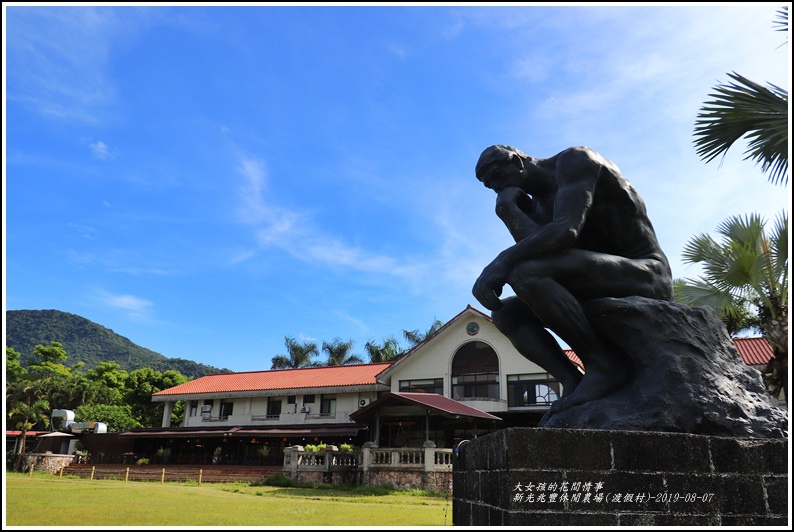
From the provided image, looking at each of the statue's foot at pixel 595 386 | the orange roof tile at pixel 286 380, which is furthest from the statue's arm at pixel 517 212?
the orange roof tile at pixel 286 380

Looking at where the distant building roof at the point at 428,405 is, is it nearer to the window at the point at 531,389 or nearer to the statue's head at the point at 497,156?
the window at the point at 531,389

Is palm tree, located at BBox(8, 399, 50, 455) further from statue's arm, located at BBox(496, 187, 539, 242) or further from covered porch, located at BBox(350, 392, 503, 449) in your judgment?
statue's arm, located at BBox(496, 187, 539, 242)

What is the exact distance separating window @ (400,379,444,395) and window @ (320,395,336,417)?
405cm

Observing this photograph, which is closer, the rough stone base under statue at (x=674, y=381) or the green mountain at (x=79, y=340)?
the rough stone base under statue at (x=674, y=381)

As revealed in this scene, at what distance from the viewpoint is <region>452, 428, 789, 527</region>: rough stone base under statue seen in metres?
2.72

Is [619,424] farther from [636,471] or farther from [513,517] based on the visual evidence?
[513,517]

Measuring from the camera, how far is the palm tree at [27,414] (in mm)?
39031

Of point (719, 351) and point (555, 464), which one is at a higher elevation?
point (719, 351)

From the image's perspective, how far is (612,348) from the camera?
3699 mm

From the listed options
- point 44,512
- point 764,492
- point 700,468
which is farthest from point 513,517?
point 44,512

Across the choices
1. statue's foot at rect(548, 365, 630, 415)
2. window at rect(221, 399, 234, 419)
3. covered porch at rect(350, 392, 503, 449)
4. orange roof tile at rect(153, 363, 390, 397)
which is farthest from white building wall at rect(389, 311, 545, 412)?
statue's foot at rect(548, 365, 630, 415)

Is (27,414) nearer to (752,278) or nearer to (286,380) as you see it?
(286,380)

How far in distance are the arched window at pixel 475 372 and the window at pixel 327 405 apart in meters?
6.73

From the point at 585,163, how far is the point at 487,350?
81.1 ft
